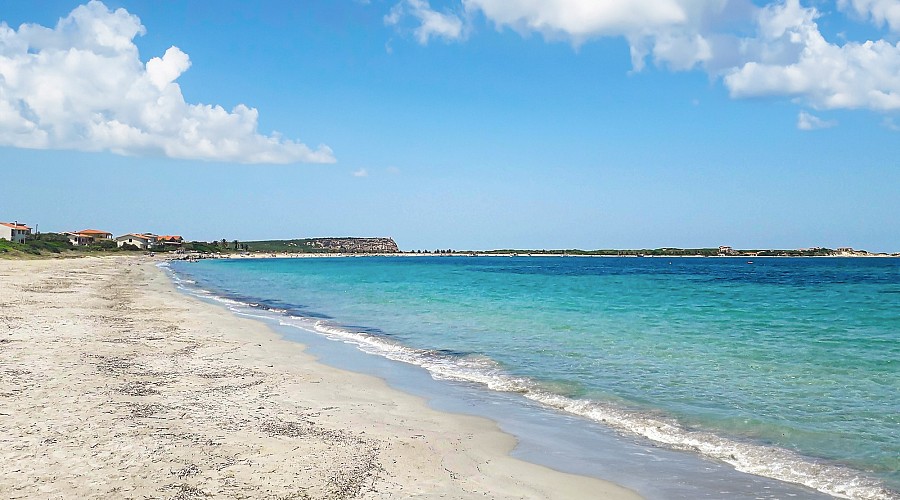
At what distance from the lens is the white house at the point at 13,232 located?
96787 millimetres

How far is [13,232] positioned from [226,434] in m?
114

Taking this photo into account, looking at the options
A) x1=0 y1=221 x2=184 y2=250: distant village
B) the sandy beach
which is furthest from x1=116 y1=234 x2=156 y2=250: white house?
the sandy beach

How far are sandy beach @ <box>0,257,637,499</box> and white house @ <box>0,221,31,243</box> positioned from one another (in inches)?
3996

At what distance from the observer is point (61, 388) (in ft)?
30.4

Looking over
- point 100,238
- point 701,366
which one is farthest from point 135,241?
point 701,366

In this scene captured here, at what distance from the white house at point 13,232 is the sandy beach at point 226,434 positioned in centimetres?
10149

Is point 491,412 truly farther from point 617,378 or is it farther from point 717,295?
point 717,295

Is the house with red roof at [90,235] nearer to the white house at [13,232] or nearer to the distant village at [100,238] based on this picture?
the distant village at [100,238]

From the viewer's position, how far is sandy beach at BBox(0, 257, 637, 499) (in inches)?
234

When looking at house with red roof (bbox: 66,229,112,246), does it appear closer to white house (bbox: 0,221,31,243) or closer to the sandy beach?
white house (bbox: 0,221,31,243)

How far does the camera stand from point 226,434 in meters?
7.51

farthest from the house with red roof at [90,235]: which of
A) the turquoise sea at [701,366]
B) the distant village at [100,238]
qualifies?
the turquoise sea at [701,366]

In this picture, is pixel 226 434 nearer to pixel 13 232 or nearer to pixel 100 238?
pixel 13 232

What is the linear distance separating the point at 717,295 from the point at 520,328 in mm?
20994
